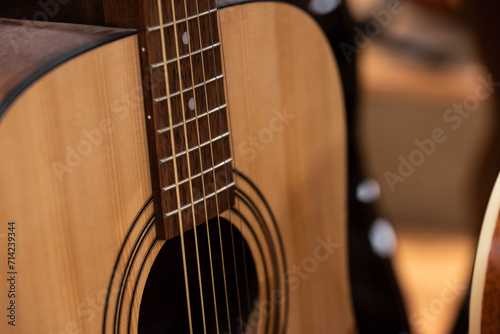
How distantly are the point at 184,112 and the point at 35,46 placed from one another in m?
0.13

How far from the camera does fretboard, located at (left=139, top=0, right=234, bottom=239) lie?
555 mm

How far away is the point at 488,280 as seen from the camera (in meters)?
0.63

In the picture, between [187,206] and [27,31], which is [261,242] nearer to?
[187,206]

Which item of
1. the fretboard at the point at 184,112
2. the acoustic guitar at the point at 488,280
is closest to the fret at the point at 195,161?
the fretboard at the point at 184,112

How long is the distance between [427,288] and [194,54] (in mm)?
465

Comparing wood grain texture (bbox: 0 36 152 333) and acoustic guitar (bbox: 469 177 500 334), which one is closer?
wood grain texture (bbox: 0 36 152 333)

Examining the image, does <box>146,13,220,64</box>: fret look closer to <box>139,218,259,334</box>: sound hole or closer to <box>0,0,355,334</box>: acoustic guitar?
<box>0,0,355,334</box>: acoustic guitar

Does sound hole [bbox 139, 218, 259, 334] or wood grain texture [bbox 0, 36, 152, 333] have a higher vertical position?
wood grain texture [bbox 0, 36, 152, 333]

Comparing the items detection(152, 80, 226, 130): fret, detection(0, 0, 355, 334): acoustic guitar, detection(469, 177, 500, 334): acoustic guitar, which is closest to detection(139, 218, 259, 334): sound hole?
detection(0, 0, 355, 334): acoustic guitar

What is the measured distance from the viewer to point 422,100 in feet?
2.69

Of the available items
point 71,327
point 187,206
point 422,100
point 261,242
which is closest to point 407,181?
point 422,100

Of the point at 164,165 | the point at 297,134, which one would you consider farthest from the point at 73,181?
the point at 297,134

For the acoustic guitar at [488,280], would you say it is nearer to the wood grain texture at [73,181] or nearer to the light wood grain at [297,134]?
the light wood grain at [297,134]

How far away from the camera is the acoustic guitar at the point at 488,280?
0.62 meters
